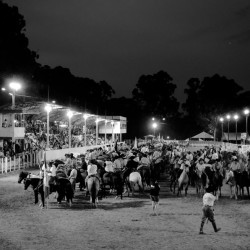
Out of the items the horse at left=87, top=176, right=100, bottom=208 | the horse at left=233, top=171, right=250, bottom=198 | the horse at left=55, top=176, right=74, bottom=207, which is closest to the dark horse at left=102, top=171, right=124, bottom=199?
the horse at left=87, top=176, right=100, bottom=208

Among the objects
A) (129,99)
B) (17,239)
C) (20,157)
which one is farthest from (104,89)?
(17,239)

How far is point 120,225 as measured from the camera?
12.0 metres

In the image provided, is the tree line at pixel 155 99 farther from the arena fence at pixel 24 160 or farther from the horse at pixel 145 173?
the horse at pixel 145 173

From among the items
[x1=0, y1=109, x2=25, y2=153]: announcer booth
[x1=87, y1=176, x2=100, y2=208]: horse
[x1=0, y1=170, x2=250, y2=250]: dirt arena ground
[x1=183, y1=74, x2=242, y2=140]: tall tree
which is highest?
[x1=183, y1=74, x2=242, y2=140]: tall tree

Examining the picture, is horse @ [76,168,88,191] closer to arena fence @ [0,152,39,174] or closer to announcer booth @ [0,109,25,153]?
arena fence @ [0,152,39,174]

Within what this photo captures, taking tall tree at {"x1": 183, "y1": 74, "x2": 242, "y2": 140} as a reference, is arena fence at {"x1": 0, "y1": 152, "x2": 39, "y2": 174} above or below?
below

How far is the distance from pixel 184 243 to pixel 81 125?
152 ft

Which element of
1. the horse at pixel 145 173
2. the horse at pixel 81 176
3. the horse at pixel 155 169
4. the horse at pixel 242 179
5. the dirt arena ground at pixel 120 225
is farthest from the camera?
the horse at pixel 155 169

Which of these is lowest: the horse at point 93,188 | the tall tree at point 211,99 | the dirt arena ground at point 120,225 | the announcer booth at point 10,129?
the dirt arena ground at point 120,225

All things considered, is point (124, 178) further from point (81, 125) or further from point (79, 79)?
point (79, 79)

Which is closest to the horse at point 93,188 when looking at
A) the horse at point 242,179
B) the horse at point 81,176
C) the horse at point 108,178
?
the horse at point 108,178

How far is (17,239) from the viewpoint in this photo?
10211 millimetres

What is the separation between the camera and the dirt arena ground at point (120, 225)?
32.4ft

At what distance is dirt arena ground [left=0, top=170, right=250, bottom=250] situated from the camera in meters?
9.89
